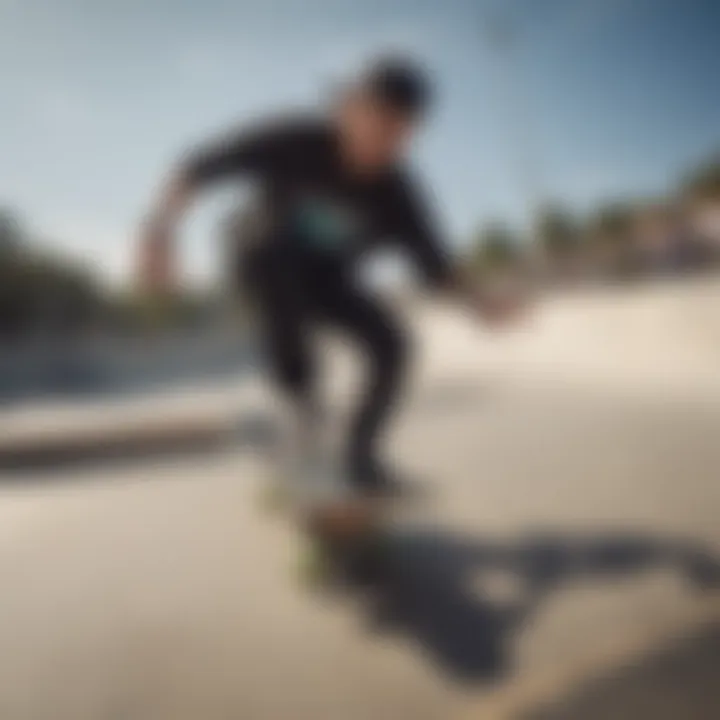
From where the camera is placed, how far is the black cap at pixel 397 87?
801mm

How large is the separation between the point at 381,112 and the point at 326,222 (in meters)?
0.18

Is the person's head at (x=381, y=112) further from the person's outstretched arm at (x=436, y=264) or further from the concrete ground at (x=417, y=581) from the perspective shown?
the concrete ground at (x=417, y=581)

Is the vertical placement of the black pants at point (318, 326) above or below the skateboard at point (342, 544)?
above

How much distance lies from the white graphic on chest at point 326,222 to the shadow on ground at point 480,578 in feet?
1.70

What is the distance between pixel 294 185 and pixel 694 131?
825mm

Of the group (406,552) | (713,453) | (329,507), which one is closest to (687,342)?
(713,453)

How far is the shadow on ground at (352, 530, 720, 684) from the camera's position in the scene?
75 cm

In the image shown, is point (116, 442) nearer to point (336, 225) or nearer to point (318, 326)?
point (318, 326)

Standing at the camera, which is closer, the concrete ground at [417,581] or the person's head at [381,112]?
the concrete ground at [417,581]

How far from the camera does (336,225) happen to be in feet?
2.88

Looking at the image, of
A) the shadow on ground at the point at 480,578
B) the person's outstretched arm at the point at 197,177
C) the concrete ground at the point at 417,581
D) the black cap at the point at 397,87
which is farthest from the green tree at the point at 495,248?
the shadow on ground at the point at 480,578

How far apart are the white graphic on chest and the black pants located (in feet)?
0.12

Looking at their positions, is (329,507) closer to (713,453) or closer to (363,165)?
(363,165)

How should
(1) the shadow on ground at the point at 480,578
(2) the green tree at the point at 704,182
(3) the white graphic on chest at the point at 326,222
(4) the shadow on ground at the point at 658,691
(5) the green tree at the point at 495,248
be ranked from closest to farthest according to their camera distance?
(4) the shadow on ground at the point at 658,691 < (1) the shadow on ground at the point at 480,578 < (3) the white graphic on chest at the point at 326,222 < (5) the green tree at the point at 495,248 < (2) the green tree at the point at 704,182
